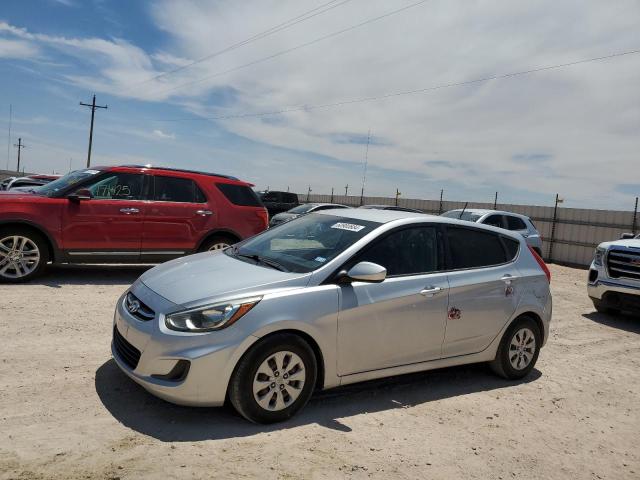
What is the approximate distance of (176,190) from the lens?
9203 millimetres

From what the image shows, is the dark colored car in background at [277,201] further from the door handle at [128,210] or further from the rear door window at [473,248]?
the rear door window at [473,248]

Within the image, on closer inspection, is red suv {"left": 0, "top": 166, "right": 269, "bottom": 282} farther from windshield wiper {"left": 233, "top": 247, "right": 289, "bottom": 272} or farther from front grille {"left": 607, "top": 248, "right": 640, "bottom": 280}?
front grille {"left": 607, "top": 248, "right": 640, "bottom": 280}

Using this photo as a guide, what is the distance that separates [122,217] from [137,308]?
190 inches

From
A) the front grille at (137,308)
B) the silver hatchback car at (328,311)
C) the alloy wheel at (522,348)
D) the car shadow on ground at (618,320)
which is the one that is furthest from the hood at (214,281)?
the car shadow on ground at (618,320)

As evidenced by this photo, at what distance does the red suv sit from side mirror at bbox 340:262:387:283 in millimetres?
5503

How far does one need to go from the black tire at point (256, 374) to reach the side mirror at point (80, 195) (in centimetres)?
559

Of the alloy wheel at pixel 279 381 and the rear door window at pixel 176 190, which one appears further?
the rear door window at pixel 176 190

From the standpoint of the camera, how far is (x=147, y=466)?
3195 millimetres

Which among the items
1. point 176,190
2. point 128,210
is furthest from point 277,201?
point 128,210

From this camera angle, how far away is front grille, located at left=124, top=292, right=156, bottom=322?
13.0 ft

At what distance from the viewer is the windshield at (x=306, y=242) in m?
4.49

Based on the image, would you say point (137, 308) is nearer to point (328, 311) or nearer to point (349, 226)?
point (328, 311)

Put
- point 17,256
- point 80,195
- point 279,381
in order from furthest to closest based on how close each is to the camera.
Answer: point 80,195, point 17,256, point 279,381

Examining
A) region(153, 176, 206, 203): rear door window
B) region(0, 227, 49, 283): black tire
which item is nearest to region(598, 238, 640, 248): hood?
region(153, 176, 206, 203): rear door window
